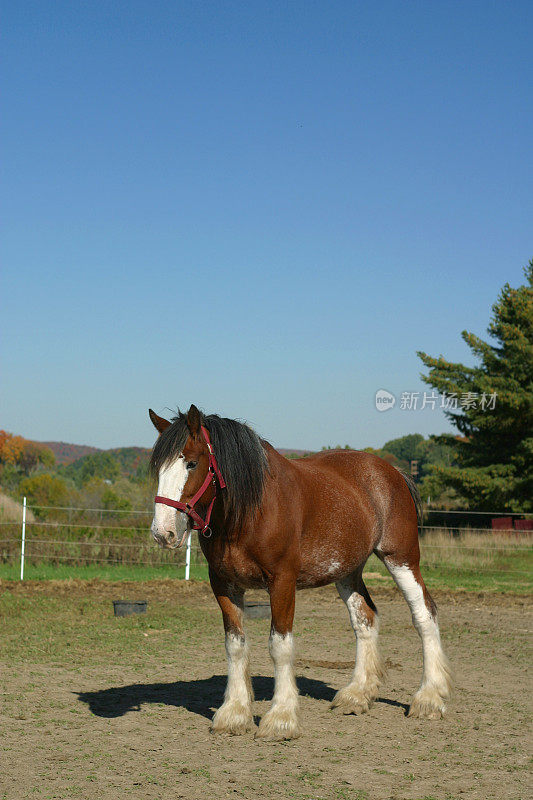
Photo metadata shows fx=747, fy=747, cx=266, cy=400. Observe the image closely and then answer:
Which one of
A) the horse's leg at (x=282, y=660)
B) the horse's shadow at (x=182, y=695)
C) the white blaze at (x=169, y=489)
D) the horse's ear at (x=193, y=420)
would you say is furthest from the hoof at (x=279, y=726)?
the horse's ear at (x=193, y=420)

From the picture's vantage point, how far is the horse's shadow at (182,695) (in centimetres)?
533

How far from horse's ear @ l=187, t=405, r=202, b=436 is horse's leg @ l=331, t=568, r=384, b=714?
1945 millimetres

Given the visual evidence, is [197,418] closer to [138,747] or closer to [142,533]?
[138,747]

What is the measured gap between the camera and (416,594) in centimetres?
547

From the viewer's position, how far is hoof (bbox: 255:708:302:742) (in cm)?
451

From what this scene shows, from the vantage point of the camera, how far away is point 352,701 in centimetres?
526

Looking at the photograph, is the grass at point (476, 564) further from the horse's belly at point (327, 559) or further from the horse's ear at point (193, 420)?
the horse's ear at point (193, 420)

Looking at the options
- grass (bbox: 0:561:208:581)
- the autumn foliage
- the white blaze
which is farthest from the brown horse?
the autumn foliage

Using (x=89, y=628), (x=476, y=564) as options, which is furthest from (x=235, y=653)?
(x=476, y=564)

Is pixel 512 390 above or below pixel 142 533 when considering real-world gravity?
above

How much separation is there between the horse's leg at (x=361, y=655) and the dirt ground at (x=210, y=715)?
116 mm

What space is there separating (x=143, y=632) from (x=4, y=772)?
4.75 metres

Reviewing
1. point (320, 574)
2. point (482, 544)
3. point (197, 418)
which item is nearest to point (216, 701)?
point (320, 574)

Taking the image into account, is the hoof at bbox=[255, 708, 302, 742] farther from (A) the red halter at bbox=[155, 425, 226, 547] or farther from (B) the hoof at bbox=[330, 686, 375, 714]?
(A) the red halter at bbox=[155, 425, 226, 547]
